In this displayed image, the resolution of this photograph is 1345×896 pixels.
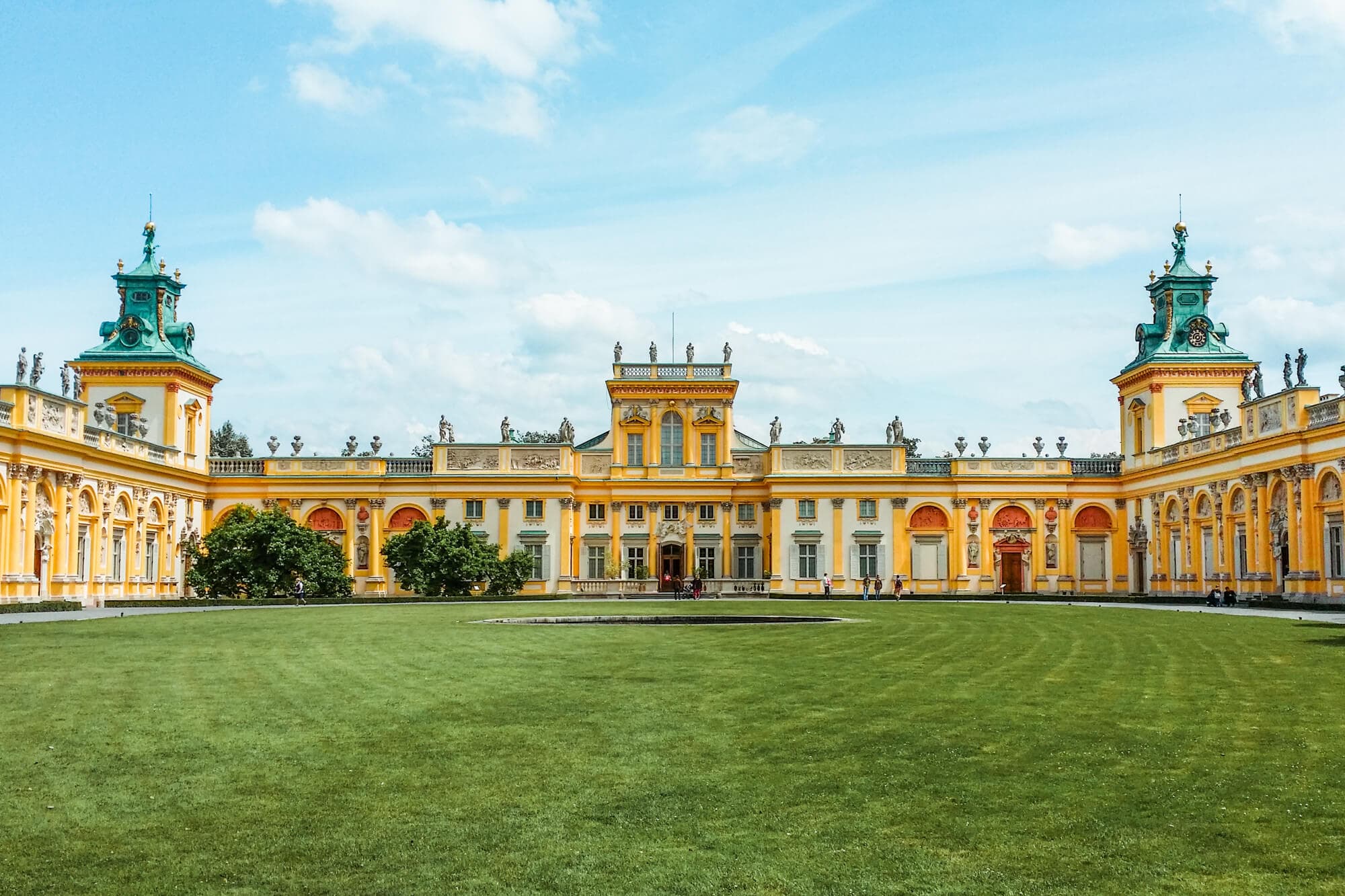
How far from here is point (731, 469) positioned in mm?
62531

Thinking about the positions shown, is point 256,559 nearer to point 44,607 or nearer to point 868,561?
point 44,607

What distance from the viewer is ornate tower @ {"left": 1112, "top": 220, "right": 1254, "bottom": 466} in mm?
57875

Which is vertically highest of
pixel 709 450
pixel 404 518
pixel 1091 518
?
pixel 709 450

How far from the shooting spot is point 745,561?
6281cm

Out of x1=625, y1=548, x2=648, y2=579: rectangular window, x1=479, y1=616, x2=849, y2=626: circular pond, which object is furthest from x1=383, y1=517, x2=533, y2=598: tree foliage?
x1=479, y1=616, x2=849, y2=626: circular pond

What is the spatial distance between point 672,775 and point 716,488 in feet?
172

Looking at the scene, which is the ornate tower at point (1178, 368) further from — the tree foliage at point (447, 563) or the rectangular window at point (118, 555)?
the rectangular window at point (118, 555)

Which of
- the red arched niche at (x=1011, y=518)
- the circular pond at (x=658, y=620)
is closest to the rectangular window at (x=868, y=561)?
the red arched niche at (x=1011, y=518)

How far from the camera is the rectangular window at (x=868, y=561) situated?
61.1m

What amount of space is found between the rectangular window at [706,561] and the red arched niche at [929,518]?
10.2 m

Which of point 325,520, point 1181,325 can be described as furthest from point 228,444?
point 1181,325

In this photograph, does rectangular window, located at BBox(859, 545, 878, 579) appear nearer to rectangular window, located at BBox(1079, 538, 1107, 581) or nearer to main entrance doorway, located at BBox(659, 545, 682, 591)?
main entrance doorway, located at BBox(659, 545, 682, 591)

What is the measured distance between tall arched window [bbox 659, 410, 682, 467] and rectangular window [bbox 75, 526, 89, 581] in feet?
89.9

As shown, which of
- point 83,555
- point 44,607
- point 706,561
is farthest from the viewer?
point 706,561
